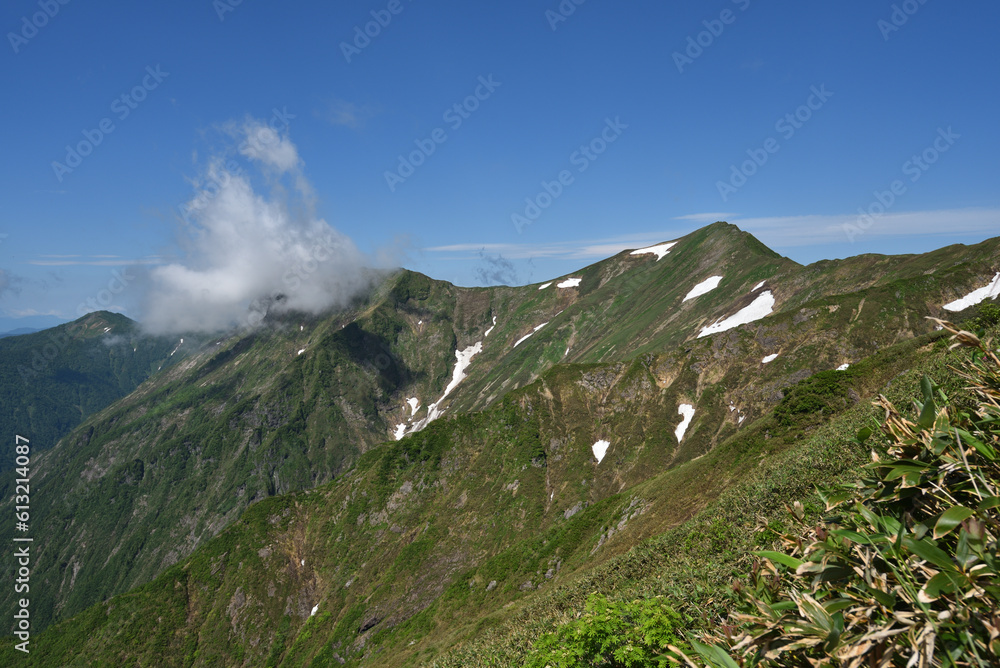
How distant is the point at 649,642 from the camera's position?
8086 millimetres

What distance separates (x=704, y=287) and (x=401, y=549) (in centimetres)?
12531

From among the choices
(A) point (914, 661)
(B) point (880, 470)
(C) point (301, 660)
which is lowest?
(C) point (301, 660)

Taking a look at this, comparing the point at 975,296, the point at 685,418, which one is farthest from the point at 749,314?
the point at 685,418

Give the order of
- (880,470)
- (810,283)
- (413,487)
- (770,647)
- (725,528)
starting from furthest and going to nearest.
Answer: (810,283)
(413,487)
(725,528)
(880,470)
(770,647)

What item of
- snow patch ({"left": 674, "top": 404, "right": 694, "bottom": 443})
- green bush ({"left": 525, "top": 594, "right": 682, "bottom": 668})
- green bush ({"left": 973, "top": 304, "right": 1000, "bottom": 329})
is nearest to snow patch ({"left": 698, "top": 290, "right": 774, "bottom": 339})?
snow patch ({"left": 674, "top": 404, "right": 694, "bottom": 443})

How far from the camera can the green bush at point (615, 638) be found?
26.8 feet

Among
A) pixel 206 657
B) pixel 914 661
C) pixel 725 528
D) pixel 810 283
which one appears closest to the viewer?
pixel 914 661

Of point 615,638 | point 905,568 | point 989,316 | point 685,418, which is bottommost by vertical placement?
point 685,418

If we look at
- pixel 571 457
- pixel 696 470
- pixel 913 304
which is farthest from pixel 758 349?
pixel 696 470

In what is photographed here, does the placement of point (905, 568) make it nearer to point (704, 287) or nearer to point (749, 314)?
point (749, 314)

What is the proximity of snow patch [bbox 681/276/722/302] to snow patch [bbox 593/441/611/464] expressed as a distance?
9198 centimetres

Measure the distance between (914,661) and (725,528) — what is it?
634 inches

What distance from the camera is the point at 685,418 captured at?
7706cm

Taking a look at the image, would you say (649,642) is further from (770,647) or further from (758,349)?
(758,349)
